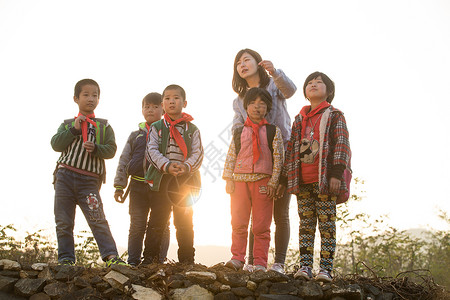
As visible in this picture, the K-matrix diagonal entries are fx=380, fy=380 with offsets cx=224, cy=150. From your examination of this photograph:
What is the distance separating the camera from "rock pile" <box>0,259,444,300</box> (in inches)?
134

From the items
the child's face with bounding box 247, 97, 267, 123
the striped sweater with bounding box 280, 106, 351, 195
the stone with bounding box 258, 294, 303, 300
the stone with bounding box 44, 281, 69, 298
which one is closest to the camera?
the stone with bounding box 258, 294, 303, 300

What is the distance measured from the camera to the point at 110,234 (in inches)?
164

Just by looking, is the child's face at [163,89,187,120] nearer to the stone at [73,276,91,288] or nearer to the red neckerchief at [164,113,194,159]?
the red neckerchief at [164,113,194,159]

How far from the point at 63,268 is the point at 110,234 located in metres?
0.64

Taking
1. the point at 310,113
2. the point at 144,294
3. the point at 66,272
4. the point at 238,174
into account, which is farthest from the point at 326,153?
the point at 66,272

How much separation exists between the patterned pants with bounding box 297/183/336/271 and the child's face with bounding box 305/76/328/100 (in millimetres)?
990

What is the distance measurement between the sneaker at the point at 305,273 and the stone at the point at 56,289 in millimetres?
2144

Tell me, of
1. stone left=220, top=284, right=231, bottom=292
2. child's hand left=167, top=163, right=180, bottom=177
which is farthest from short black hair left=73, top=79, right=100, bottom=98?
stone left=220, top=284, right=231, bottom=292

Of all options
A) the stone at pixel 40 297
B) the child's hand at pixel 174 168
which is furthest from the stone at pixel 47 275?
the child's hand at pixel 174 168

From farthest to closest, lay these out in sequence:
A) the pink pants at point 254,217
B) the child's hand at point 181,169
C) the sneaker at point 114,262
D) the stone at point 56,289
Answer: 1. the child's hand at point 181,169
2. the pink pants at point 254,217
3. the sneaker at point 114,262
4. the stone at point 56,289

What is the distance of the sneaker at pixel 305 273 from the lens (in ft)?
11.9

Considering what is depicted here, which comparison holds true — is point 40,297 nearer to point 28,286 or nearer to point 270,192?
point 28,286

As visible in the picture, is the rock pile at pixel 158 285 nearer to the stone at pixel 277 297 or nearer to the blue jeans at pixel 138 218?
the stone at pixel 277 297

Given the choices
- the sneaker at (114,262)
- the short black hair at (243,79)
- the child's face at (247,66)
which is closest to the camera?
the sneaker at (114,262)
